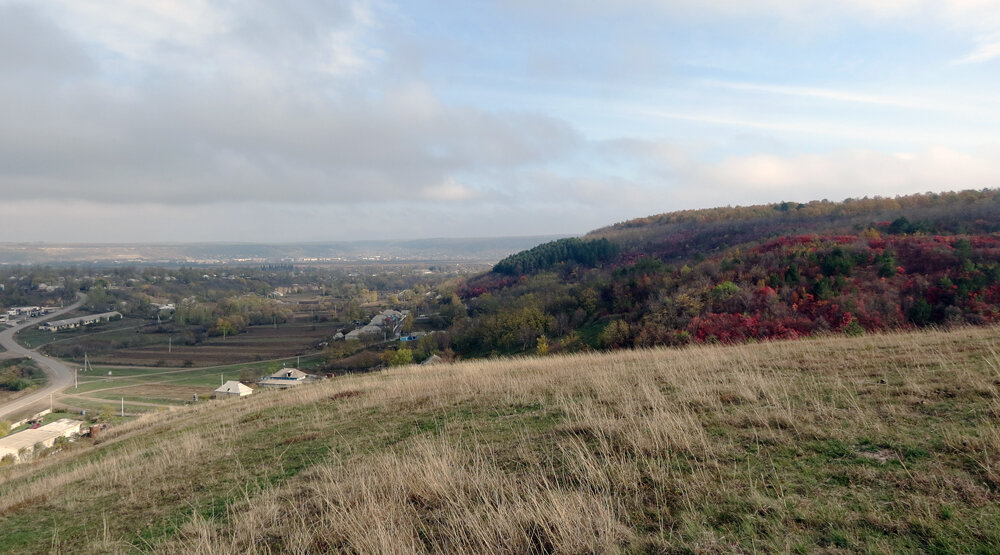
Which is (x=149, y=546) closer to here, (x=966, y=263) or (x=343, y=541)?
(x=343, y=541)

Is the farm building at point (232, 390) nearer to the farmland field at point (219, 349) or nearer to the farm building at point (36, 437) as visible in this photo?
the farm building at point (36, 437)

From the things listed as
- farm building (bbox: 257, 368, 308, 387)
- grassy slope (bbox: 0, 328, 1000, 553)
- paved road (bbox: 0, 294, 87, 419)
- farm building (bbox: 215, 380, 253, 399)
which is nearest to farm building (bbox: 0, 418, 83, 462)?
farm building (bbox: 215, 380, 253, 399)

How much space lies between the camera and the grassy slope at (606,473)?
3.46 m

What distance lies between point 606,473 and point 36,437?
130 feet

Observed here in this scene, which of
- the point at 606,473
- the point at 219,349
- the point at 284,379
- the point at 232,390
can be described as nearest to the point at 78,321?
the point at 219,349

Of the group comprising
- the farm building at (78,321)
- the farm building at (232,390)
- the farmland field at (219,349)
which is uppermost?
the farm building at (232,390)

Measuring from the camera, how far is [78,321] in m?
93.9

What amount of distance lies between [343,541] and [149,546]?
8.70 ft

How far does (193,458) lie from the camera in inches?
336

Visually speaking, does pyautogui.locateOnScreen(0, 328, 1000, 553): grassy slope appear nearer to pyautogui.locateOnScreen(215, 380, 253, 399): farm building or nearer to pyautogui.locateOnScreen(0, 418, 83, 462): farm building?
pyautogui.locateOnScreen(0, 418, 83, 462): farm building

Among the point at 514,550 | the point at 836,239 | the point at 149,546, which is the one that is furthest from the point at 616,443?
the point at 836,239

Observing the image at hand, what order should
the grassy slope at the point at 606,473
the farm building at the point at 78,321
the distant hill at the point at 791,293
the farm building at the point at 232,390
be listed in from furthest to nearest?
1. the farm building at the point at 78,321
2. the farm building at the point at 232,390
3. the distant hill at the point at 791,293
4. the grassy slope at the point at 606,473

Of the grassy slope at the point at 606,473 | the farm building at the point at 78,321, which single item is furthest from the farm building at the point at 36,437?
the farm building at the point at 78,321

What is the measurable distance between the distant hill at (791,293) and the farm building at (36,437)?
34099 mm
